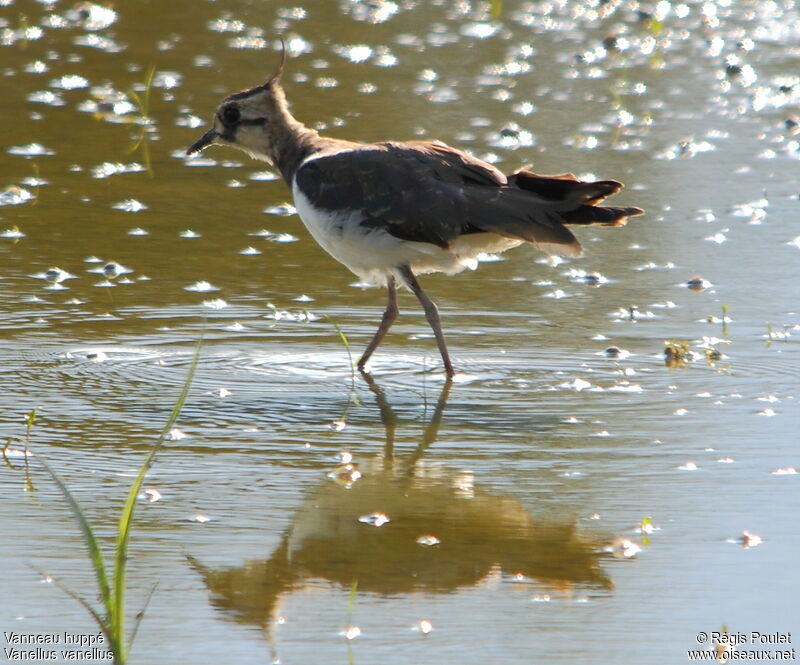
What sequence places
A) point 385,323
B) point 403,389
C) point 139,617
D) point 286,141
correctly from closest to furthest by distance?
1. point 139,617
2. point 403,389
3. point 385,323
4. point 286,141

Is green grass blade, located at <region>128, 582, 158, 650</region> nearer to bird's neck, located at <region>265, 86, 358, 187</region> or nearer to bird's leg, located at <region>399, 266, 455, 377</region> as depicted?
bird's leg, located at <region>399, 266, 455, 377</region>

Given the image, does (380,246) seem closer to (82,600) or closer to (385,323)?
(385,323)

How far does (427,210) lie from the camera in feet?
23.2

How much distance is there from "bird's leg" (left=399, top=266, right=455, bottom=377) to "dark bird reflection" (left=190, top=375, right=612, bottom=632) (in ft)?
4.41

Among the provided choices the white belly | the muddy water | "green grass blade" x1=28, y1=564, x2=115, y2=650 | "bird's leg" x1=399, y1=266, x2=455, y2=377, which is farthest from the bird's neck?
"green grass blade" x1=28, y1=564, x2=115, y2=650

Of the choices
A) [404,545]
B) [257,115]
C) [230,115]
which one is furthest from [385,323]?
[404,545]

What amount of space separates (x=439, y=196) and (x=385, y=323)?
2.52ft

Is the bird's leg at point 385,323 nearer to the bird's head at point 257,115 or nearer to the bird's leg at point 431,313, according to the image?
the bird's leg at point 431,313

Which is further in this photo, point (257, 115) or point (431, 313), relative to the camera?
point (257, 115)

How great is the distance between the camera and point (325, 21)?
17469mm

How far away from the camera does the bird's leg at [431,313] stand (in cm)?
714

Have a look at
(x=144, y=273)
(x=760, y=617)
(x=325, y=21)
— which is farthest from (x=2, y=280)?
(x=325, y=21)

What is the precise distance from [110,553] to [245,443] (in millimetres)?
1279

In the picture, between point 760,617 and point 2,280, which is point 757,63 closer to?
point 2,280
